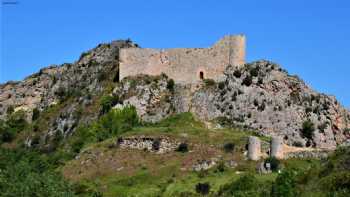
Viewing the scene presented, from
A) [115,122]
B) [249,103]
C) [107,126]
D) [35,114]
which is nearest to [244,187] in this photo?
[249,103]

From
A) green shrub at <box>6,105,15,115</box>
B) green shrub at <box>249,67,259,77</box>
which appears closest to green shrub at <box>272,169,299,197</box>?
green shrub at <box>249,67,259,77</box>

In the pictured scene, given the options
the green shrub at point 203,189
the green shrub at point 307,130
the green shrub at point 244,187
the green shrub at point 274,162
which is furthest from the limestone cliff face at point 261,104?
the green shrub at point 244,187

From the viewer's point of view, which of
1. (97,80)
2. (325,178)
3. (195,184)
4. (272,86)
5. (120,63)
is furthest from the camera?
(97,80)

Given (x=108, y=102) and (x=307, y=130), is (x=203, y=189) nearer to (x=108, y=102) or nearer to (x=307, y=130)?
(x=307, y=130)

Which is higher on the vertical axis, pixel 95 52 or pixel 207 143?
pixel 95 52

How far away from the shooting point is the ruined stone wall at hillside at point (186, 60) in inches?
2844

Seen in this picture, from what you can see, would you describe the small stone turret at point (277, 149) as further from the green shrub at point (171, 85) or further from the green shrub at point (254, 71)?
the green shrub at point (171, 85)

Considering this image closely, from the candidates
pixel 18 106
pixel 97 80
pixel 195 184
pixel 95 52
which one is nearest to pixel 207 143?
pixel 195 184

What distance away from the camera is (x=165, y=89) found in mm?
73375

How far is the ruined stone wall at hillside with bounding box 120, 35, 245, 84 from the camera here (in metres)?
72.2

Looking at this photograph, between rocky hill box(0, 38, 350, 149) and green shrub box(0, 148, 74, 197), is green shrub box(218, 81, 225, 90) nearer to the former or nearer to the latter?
rocky hill box(0, 38, 350, 149)

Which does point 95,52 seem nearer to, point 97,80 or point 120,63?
point 97,80

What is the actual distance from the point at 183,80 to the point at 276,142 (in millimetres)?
15100

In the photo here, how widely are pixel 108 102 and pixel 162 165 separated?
48.1 feet
